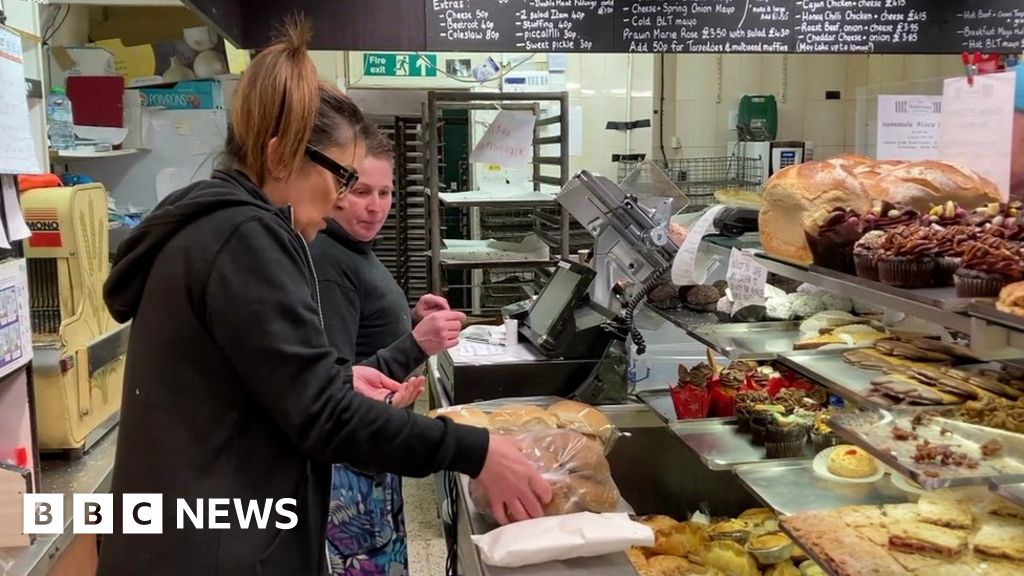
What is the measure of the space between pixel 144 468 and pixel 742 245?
1500mm

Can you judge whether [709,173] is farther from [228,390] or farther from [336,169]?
[228,390]

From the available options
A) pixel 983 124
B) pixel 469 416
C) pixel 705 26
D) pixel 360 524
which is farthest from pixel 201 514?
pixel 705 26

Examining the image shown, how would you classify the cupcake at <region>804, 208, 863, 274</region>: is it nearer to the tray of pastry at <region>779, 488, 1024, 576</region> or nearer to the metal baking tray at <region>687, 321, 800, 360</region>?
the metal baking tray at <region>687, 321, 800, 360</region>

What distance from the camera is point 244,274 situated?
1147mm

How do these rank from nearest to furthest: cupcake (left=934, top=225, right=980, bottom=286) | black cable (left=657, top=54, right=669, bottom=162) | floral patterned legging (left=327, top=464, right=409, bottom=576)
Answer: cupcake (left=934, top=225, right=980, bottom=286) → floral patterned legging (left=327, top=464, right=409, bottom=576) → black cable (left=657, top=54, right=669, bottom=162)

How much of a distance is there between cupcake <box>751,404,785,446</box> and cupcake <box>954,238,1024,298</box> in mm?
723

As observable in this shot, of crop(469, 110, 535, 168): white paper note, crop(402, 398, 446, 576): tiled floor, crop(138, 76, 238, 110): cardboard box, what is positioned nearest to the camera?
crop(402, 398, 446, 576): tiled floor

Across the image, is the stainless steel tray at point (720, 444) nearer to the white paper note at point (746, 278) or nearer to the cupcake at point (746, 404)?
the cupcake at point (746, 404)

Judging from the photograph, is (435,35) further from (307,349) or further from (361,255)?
(307,349)

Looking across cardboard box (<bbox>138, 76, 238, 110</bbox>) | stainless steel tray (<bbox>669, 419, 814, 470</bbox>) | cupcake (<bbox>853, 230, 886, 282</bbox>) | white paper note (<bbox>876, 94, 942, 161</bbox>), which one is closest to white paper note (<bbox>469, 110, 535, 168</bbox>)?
cardboard box (<bbox>138, 76, 238, 110</bbox>)

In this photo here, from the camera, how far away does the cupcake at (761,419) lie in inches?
76.2

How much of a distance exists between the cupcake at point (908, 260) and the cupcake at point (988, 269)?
0.19 feet

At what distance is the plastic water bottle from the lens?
10.5ft

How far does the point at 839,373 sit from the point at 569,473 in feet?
1.81
